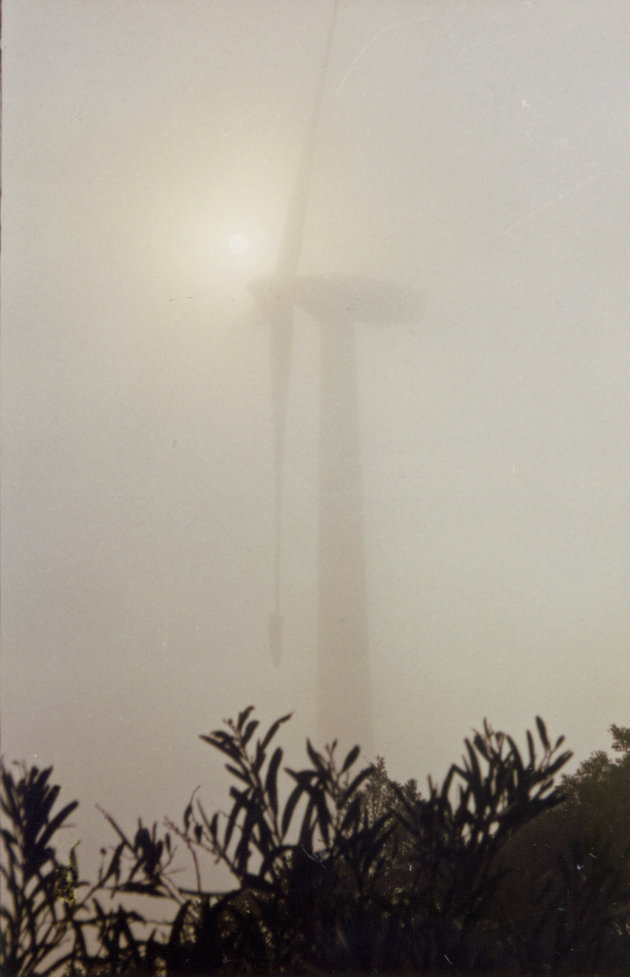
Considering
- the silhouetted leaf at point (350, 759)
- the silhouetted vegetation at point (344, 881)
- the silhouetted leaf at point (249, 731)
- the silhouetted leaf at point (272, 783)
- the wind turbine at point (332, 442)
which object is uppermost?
the wind turbine at point (332, 442)

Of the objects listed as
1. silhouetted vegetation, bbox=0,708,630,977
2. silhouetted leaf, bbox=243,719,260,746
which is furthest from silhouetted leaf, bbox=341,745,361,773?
silhouetted leaf, bbox=243,719,260,746

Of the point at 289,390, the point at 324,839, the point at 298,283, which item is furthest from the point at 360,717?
the point at 298,283

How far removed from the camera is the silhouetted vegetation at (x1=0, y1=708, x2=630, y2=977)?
2.28ft

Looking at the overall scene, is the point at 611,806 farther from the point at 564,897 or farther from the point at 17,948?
the point at 17,948

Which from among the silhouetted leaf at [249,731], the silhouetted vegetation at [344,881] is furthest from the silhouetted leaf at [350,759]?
the silhouetted leaf at [249,731]

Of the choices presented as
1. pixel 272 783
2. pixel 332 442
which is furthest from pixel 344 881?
pixel 332 442

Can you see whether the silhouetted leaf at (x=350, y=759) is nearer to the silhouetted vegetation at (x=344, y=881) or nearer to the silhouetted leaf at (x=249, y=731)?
the silhouetted vegetation at (x=344, y=881)

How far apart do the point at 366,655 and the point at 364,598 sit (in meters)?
0.10

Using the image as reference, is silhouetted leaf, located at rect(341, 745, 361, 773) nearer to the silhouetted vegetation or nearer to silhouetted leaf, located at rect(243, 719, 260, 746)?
the silhouetted vegetation

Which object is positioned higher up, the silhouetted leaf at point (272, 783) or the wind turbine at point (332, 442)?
the wind turbine at point (332, 442)

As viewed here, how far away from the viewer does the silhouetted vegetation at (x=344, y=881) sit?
2.28 feet

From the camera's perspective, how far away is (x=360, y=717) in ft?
3.31

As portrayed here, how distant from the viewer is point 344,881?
0.73 m

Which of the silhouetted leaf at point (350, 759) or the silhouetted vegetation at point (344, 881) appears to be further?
the silhouetted leaf at point (350, 759)
